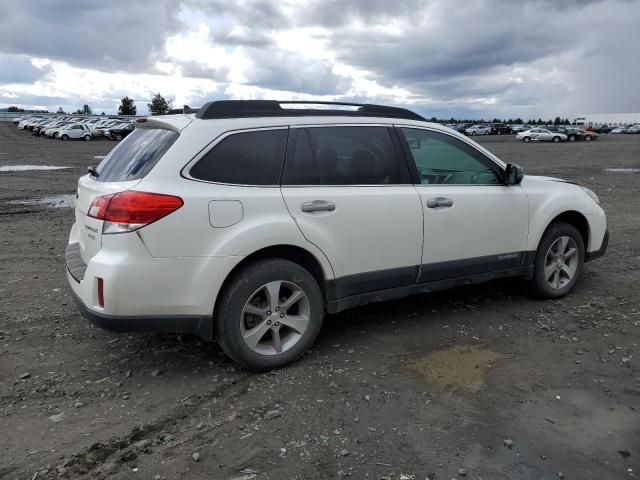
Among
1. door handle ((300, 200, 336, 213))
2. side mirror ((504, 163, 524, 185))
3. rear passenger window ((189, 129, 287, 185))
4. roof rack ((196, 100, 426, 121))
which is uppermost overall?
roof rack ((196, 100, 426, 121))

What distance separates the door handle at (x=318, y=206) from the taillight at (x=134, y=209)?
0.89 meters

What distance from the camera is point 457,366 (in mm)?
4262

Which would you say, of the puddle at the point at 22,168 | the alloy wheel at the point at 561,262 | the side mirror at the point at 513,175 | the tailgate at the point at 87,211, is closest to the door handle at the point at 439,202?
the side mirror at the point at 513,175

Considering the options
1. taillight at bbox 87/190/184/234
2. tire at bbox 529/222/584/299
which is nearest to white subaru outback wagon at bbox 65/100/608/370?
taillight at bbox 87/190/184/234

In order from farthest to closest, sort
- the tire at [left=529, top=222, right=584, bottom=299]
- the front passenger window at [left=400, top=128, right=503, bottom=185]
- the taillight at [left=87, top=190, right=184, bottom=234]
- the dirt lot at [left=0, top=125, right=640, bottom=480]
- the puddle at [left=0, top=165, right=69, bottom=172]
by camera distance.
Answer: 1. the puddle at [left=0, top=165, right=69, bottom=172]
2. the tire at [left=529, top=222, right=584, bottom=299]
3. the front passenger window at [left=400, top=128, right=503, bottom=185]
4. the taillight at [left=87, top=190, right=184, bottom=234]
5. the dirt lot at [left=0, top=125, right=640, bottom=480]

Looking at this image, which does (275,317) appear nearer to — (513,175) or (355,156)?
(355,156)

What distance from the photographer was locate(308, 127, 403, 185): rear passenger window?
4.31 metres

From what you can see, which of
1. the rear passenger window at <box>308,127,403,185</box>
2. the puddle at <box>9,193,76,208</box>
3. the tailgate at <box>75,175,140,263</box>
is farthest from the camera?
the puddle at <box>9,193,76,208</box>

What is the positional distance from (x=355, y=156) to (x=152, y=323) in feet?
6.35

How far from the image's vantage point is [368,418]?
139 inches

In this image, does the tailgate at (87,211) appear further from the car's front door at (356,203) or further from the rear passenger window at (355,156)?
the rear passenger window at (355,156)

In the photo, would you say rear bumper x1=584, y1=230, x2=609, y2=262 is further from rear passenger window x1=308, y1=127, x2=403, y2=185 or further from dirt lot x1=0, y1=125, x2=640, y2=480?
rear passenger window x1=308, y1=127, x2=403, y2=185

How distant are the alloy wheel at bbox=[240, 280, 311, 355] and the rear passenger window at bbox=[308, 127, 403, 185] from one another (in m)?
0.85

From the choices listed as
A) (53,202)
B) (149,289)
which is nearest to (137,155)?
(149,289)
